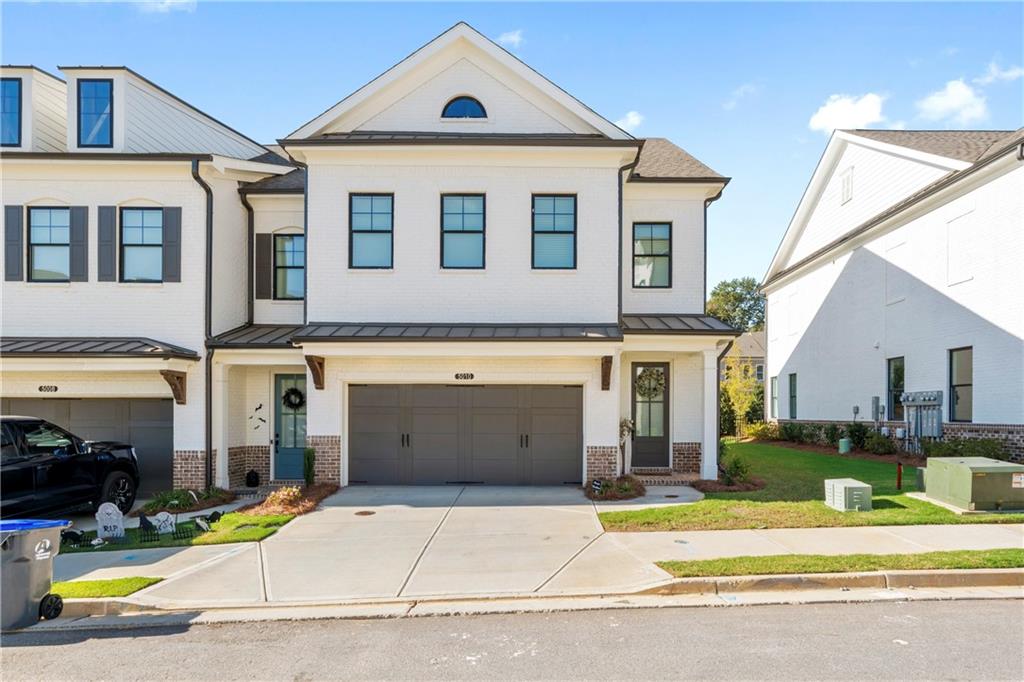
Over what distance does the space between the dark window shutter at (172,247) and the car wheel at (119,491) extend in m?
4.05

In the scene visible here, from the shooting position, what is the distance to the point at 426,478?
48.2 ft

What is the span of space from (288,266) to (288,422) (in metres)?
3.58

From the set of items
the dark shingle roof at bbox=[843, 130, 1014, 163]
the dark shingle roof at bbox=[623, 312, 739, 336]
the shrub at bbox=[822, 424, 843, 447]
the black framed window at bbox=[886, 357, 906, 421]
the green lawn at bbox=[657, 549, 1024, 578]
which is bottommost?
the shrub at bbox=[822, 424, 843, 447]

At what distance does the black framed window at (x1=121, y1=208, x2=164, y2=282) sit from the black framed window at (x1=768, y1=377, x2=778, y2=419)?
83.8ft

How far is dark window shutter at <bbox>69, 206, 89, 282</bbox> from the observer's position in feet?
46.0

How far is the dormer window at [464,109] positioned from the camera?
14.7 m

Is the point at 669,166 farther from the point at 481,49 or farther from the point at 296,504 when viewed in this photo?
the point at 296,504

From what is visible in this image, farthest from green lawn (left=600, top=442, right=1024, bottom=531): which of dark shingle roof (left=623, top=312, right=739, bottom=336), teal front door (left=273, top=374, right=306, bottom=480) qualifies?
teal front door (left=273, top=374, right=306, bottom=480)

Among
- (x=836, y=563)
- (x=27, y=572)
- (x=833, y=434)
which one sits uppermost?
(x=27, y=572)

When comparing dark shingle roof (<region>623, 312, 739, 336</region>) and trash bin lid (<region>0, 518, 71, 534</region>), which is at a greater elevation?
dark shingle roof (<region>623, 312, 739, 336</region>)

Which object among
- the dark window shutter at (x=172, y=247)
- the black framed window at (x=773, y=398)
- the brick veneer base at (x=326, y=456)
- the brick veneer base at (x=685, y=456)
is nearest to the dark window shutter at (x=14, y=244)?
the dark window shutter at (x=172, y=247)

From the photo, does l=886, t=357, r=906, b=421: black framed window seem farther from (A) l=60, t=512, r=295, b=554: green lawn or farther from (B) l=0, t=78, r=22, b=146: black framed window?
(B) l=0, t=78, r=22, b=146: black framed window

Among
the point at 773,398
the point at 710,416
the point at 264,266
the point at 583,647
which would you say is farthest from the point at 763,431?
the point at 583,647

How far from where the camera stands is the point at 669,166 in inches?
645
